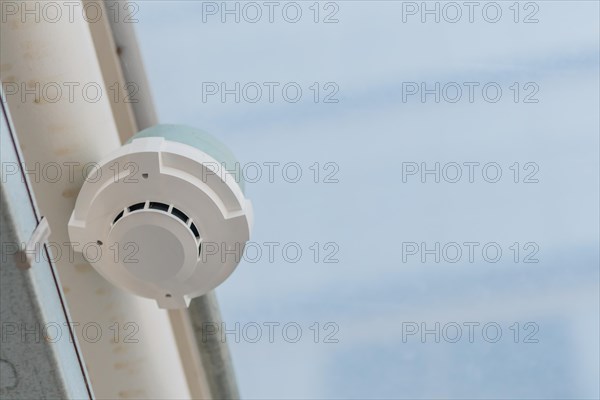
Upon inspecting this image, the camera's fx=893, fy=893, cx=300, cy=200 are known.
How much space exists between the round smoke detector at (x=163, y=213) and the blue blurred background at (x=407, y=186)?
8.3 inches

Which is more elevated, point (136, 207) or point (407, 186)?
point (136, 207)

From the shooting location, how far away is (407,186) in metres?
1.29

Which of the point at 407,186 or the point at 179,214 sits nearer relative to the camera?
the point at 179,214

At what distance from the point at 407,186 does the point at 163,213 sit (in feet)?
1.37

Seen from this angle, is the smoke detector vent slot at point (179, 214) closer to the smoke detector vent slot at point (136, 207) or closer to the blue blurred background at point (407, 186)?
the smoke detector vent slot at point (136, 207)

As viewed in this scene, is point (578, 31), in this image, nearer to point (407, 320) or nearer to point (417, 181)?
point (417, 181)

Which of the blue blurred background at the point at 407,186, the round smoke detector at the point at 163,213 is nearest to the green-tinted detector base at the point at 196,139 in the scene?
the round smoke detector at the point at 163,213

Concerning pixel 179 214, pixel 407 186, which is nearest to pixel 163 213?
pixel 179 214

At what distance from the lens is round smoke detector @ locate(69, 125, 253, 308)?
3.37 feet

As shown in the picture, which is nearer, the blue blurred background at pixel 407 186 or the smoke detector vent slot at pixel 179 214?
the smoke detector vent slot at pixel 179 214

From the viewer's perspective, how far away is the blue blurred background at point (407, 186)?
1235 millimetres

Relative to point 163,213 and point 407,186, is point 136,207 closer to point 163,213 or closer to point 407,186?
point 163,213

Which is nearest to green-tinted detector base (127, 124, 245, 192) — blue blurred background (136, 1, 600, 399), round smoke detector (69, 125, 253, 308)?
round smoke detector (69, 125, 253, 308)

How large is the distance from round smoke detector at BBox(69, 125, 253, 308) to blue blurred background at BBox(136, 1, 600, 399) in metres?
0.21
